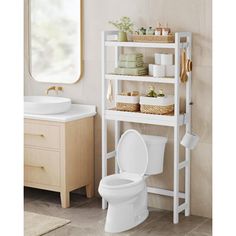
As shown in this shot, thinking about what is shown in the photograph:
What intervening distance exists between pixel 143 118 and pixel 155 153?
11.5 inches

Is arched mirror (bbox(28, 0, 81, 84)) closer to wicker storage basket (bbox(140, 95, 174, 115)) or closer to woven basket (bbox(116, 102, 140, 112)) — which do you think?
woven basket (bbox(116, 102, 140, 112))

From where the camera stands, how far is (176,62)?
349cm

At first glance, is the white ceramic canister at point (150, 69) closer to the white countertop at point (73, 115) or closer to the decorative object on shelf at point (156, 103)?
the decorative object on shelf at point (156, 103)

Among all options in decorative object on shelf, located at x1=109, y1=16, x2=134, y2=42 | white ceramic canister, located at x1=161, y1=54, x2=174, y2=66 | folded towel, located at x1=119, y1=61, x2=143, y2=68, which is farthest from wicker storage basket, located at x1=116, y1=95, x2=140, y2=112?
decorative object on shelf, located at x1=109, y1=16, x2=134, y2=42

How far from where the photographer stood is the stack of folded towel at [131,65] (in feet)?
12.3

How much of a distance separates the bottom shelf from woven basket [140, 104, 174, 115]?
1.2 inches

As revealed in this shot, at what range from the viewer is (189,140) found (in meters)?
3.67

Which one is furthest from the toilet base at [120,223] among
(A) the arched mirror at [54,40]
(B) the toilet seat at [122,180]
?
(A) the arched mirror at [54,40]

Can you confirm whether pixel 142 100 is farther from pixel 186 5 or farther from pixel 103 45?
pixel 186 5

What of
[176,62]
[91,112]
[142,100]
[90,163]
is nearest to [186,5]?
[176,62]
